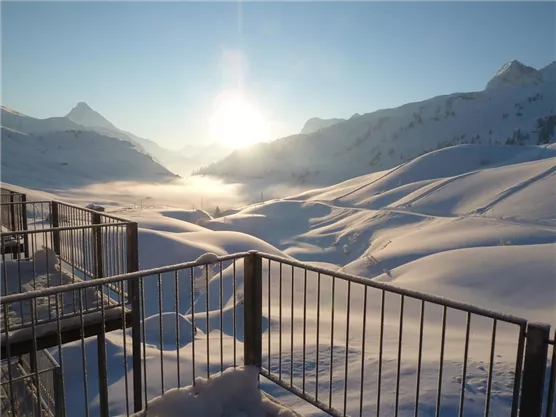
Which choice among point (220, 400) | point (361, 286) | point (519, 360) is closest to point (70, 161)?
point (361, 286)

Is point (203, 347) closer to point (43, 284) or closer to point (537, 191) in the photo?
point (43, 284)

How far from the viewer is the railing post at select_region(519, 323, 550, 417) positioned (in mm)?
2230

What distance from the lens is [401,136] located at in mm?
99562

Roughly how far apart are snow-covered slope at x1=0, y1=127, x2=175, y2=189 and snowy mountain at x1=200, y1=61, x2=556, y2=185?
2470cm

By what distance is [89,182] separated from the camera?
79.9m

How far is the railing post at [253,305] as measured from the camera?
4.12 m

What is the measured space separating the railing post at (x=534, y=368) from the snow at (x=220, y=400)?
2.09 meters

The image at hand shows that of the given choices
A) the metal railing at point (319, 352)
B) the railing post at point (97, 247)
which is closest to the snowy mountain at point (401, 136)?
the metal railing at point (319, 352)

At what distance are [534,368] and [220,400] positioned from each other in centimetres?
274

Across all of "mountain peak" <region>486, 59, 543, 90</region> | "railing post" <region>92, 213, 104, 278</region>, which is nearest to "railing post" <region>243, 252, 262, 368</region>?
"railing post" <region>92, 213, 104, 278</region>

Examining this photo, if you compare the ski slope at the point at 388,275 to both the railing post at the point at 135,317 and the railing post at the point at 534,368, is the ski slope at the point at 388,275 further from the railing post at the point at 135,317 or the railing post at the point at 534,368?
the railing post at the point at 534,368

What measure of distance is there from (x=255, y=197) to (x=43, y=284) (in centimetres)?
6596

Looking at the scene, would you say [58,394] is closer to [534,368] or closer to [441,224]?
[534,368]

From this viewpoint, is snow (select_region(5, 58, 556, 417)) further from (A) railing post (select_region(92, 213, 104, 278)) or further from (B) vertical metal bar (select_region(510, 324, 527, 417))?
(A) railing post (select_region(92, 213, 104, 278))
